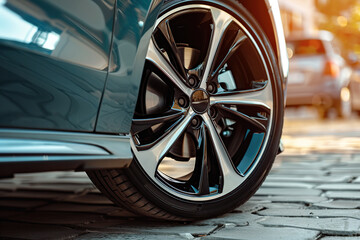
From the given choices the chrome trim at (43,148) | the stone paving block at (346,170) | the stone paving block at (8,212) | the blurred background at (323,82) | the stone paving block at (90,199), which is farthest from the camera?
the blurred background at (323,82)

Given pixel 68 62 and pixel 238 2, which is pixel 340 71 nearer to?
pixel 238 2

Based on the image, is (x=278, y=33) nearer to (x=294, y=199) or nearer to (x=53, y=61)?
(x=294, y=199)

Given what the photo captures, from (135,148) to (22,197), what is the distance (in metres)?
1.40

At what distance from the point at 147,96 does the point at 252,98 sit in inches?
19.9

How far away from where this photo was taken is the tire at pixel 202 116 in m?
2.15

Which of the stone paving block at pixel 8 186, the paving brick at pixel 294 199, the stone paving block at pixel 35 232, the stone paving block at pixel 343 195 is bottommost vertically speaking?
the stone paving block at pixel 8 186

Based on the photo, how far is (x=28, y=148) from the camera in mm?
1589

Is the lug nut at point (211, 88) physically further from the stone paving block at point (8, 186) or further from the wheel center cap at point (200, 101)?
the stone paving block at point (8, 186)

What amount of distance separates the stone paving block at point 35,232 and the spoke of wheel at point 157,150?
38cm

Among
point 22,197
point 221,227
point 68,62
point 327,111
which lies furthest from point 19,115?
point 327,111

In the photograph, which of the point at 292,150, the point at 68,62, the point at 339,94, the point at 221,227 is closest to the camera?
the point at 68,62

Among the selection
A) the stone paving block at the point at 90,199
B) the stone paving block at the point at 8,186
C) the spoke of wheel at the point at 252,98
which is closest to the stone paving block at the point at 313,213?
the spoke of wheel at the point at 252,98

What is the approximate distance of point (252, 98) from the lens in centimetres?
253

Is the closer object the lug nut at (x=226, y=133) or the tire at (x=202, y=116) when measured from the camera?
the tire at (x=202, y=116)
